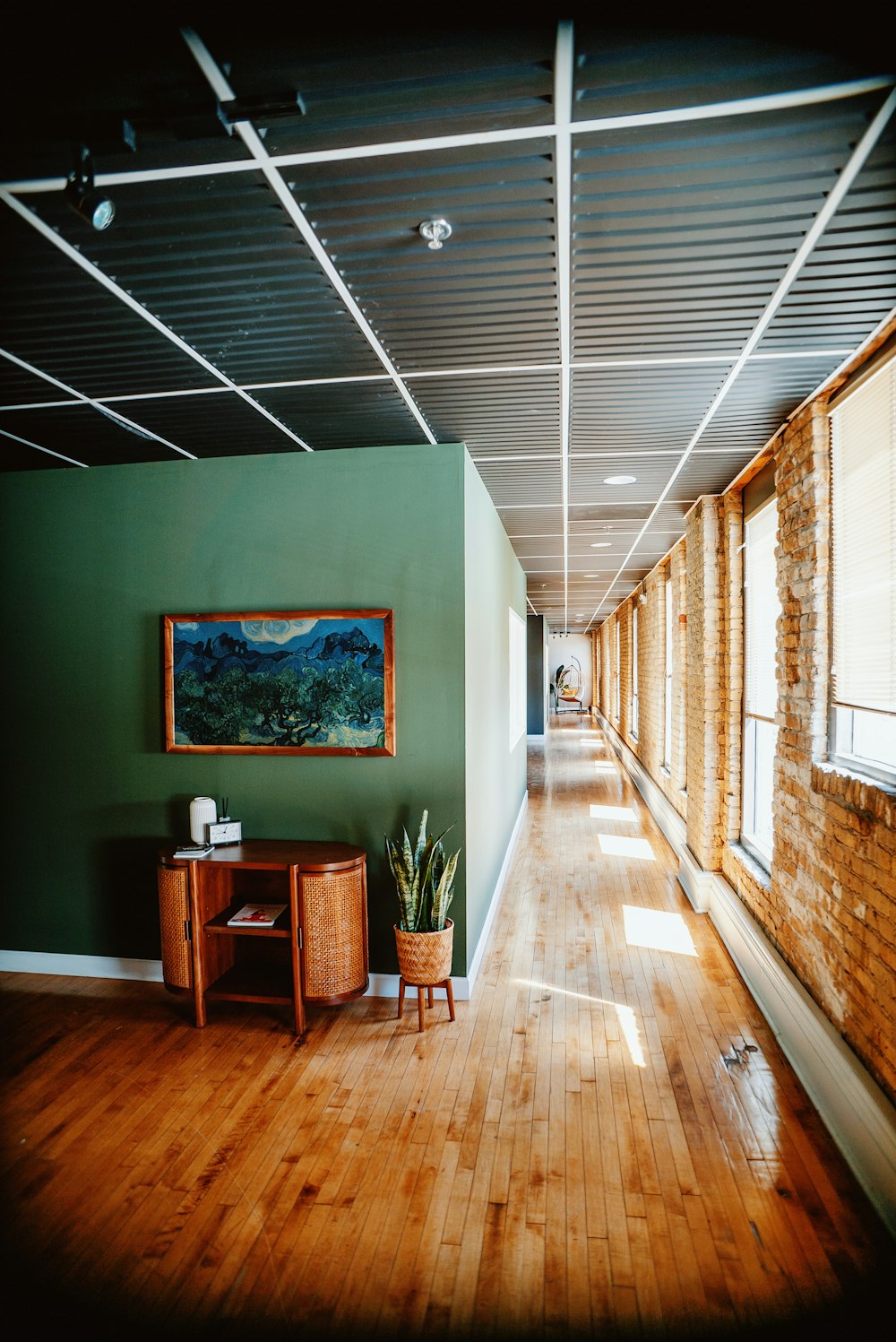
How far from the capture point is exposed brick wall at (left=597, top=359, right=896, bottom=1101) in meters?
2.56

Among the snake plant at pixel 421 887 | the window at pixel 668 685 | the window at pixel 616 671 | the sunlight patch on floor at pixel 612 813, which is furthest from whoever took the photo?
the window at pixel 616 671

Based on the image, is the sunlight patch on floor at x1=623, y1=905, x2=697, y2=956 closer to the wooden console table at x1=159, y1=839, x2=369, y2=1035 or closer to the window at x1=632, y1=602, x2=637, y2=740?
the wooden console table at x1=159, y1=839, x2=369, y2=1035

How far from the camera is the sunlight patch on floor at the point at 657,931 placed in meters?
4.54

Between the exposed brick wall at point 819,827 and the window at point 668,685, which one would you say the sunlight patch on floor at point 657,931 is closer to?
the exposed brick wall at point 819,827

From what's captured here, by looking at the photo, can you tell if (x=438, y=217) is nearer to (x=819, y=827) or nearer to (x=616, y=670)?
(x=819, y=827)

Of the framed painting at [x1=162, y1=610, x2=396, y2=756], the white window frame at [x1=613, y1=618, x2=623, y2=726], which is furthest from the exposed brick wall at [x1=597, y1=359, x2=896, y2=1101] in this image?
the white window frame at [x1=613, y1=618, x2=623, y2=726]

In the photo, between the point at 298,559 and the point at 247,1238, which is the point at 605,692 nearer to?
the point at 298,559

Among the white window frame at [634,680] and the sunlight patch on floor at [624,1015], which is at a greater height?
the white window frame at [634,680]

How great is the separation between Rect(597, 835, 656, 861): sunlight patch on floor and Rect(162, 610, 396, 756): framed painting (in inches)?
149

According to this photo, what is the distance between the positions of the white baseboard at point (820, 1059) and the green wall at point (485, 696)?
157cm

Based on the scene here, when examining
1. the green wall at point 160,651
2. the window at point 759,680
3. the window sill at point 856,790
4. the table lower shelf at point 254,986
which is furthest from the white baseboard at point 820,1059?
the table lower shelf at point 254,986

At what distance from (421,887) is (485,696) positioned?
4.87ft

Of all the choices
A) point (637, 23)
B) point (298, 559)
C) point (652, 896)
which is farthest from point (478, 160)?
point (652, 896)

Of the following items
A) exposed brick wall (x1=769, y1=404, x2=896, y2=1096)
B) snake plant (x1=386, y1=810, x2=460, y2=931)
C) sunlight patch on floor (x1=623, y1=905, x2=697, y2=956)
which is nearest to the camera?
exposed brick wall (x1=769, y1=404, x2=896, y2=1096)
